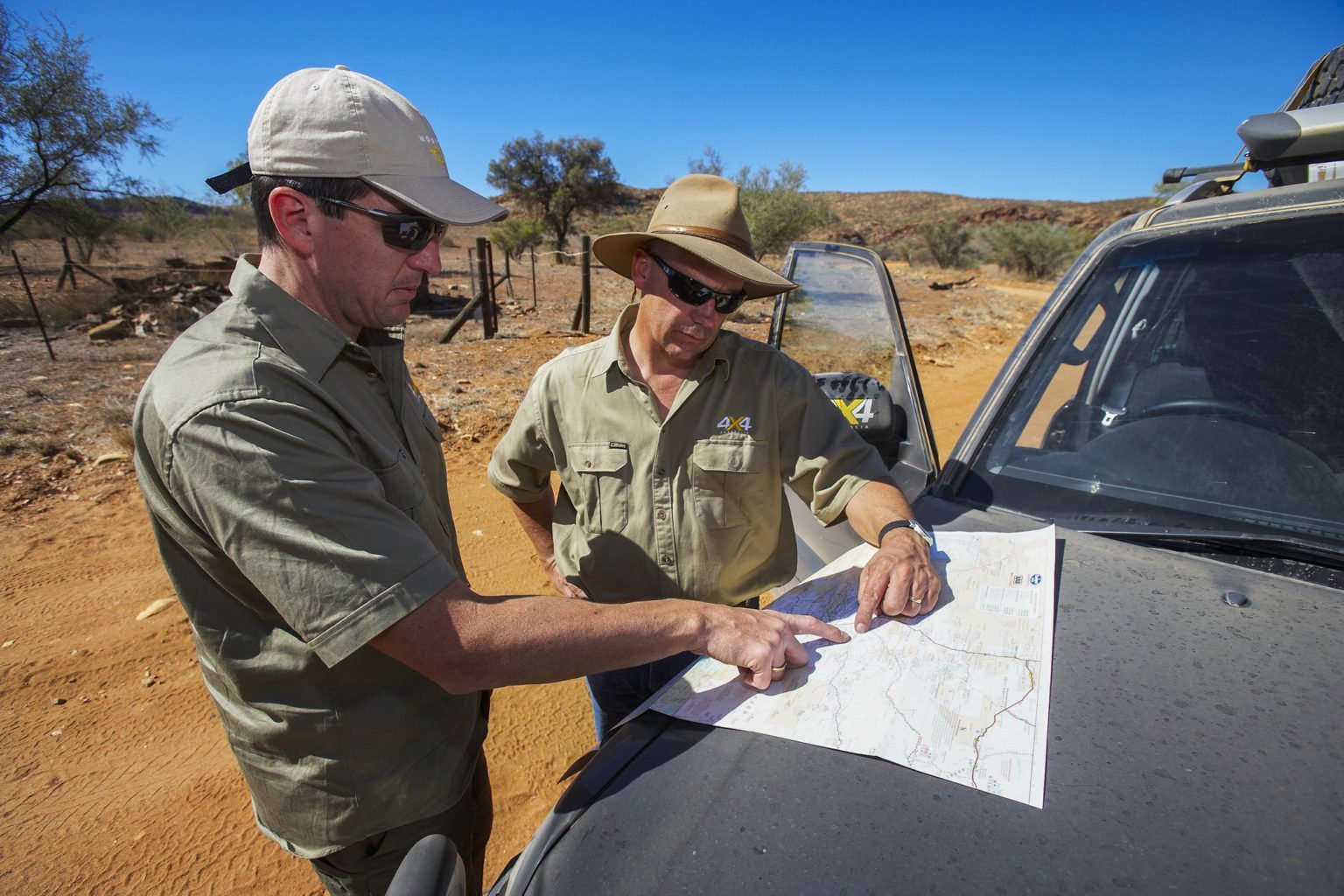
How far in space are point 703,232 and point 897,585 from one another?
1039mm

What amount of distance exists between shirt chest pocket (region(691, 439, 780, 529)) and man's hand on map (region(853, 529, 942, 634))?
453mm

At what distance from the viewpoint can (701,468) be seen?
1.88 m

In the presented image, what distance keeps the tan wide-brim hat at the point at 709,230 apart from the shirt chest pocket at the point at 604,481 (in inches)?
22.9

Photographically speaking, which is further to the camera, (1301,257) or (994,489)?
(994,489)

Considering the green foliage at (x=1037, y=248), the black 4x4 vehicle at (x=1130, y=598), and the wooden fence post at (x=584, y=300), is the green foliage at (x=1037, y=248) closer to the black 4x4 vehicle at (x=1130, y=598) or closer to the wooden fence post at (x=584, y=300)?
the wooden fence post at (x=584, y=300)

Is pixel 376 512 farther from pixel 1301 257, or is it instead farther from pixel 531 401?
pixel 1301 257

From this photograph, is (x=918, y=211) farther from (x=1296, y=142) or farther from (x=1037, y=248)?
(x=1296, y=142)

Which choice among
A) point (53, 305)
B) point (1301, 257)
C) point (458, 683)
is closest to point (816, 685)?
point (458, 683)

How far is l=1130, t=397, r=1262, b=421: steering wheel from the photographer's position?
1762 mm

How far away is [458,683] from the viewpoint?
1.14 metres

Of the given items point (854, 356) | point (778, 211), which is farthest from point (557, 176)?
point (854, 356)

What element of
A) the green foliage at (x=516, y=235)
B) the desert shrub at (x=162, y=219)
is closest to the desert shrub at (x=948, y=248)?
the green foliage at (x=516, y=235)

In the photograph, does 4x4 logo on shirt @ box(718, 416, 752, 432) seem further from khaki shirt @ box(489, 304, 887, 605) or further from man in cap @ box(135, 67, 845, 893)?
man in cap @ box(135, 67, 845, 893)

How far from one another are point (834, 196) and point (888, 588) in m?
69.7
